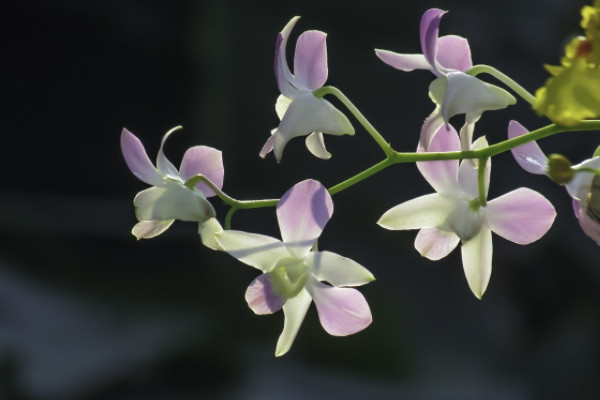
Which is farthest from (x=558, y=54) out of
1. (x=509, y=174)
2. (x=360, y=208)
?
(x=360, y=208)

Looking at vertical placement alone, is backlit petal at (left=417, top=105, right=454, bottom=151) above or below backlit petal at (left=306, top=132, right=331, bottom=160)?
above

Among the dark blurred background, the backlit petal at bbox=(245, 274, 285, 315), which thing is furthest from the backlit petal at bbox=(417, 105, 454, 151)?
the dark blurred background

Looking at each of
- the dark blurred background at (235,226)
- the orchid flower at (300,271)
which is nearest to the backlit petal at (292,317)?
the orchid flower at (300,271)

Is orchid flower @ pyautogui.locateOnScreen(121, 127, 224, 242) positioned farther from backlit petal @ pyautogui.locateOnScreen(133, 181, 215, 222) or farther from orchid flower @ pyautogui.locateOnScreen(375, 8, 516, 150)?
orchid flower @ pyautogui.locateOnScreen(375, 8, 516, 150)

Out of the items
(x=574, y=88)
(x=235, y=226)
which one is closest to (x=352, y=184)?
(x=574, y=88)

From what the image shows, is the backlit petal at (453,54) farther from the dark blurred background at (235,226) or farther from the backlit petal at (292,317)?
the dark blurred background at (235,226)

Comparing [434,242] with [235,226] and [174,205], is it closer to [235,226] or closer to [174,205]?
[174,205]
